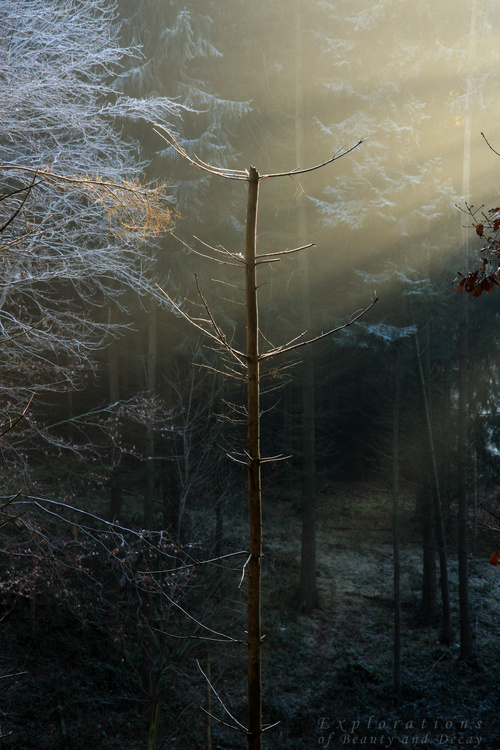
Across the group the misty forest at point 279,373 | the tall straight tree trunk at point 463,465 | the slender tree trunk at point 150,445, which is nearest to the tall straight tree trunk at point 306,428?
the misty forest at point 279,373

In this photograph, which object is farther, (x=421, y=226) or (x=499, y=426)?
(x=499, y=426)

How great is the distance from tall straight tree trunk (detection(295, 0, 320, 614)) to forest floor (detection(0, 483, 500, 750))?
0.62 metres

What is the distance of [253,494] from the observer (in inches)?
135

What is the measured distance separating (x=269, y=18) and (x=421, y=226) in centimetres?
652

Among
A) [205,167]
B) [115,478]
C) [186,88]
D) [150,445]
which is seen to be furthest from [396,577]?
[186,88]

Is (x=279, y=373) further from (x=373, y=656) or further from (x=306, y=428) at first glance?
(x=373, y=656)

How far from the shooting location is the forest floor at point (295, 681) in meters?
9.30

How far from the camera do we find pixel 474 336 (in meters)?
17.7

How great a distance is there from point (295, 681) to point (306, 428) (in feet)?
18.8

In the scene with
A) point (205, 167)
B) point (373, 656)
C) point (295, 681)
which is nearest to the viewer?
point (205, 167)

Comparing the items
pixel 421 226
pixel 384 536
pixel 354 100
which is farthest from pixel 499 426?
pixel 354 100

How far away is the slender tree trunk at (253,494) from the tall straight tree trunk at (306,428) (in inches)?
414

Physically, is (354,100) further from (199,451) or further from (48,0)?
(199,451)

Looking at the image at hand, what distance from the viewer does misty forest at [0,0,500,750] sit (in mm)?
9516
